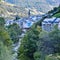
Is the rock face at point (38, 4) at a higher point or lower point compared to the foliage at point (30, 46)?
lower

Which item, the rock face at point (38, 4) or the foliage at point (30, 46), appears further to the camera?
the rock face at point (38, 4)

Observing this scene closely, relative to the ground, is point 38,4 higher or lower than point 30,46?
lower

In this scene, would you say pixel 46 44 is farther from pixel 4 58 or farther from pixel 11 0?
pixel 11 0

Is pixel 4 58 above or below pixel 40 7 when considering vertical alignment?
above

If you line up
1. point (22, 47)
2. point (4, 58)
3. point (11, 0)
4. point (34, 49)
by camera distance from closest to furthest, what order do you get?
point (4, 58) < point (34, 49) < point (22, 47) < point (11, 0)

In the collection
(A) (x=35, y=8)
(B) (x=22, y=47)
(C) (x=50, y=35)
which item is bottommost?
(A) (x=35, y=8)

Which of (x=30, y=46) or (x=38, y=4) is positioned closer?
Result: (x=30, y=46)

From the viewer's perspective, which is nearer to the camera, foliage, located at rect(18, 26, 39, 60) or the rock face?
foliage, located at rect(18, 26, 39, 60)

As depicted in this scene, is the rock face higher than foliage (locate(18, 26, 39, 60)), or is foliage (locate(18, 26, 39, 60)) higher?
foliage (locate(18, 26, 39, 60))

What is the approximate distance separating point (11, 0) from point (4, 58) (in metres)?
153

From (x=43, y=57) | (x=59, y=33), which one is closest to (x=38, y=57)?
(x=43, y=57)

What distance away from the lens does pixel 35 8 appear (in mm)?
153125

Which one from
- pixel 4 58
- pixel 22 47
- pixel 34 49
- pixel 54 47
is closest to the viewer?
pixel 4 58

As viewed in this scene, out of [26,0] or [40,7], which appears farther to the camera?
[26,0]
